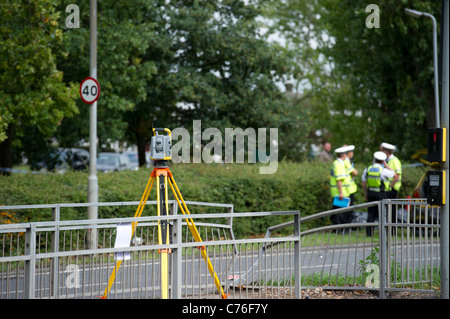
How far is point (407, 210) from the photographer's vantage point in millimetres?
8430

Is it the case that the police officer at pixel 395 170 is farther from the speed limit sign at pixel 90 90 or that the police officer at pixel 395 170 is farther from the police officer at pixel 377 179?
the speed limit sign at pixel 90 90

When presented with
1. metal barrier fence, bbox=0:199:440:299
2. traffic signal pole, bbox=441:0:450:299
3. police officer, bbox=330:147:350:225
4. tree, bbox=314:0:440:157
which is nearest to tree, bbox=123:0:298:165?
tree, bbox=314:0:440:157

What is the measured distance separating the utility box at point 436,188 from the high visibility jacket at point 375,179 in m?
7.23

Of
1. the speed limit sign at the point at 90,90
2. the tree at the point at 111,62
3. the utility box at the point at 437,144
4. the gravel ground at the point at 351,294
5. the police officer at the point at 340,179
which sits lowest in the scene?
the gravel ground at the point at 351,294

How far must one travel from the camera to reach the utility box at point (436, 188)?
720cm

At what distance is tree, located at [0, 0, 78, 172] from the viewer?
14.0 metres

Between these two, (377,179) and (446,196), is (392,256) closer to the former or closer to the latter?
(446,196)

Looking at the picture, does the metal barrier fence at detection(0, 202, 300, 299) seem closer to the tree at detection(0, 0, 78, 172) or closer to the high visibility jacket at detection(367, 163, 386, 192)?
the high visibility jacket at detection(367, 163, 386, 192)

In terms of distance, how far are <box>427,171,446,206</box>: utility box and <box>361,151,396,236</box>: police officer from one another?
7.05m

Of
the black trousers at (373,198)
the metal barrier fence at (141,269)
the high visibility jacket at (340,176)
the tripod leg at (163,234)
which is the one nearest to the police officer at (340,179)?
the high visibility jacket at (340,176)

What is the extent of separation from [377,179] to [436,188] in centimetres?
729

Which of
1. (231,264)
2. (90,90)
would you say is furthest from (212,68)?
(231,264)

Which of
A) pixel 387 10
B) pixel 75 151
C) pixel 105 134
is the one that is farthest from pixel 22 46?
pixel 75 151

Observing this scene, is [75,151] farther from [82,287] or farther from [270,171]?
[82,287]
